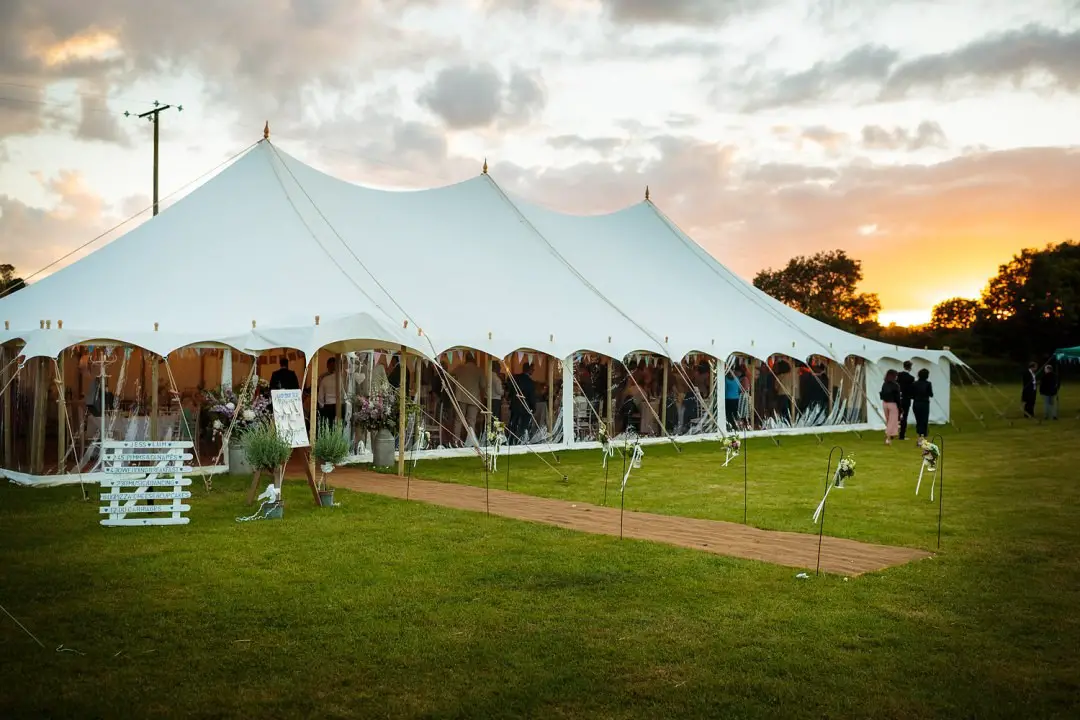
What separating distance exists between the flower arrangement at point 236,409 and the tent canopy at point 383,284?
24.3 inches

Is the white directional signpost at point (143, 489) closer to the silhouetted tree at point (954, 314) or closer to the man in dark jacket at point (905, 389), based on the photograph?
the man in dark jacket at point (905, 389)

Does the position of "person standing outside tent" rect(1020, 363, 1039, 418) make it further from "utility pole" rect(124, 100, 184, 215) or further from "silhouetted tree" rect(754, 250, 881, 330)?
"silhouetted tree" rect(754, 250, 881, 330)

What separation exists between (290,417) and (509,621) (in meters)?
4.81

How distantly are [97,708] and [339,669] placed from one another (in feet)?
3.29

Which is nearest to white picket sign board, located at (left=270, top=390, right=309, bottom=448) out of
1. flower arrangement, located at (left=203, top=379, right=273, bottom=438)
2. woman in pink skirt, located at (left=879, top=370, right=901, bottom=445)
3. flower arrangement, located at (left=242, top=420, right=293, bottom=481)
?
A: flower arrangement, located at (left=242, top=420, right=293, bottom=481)

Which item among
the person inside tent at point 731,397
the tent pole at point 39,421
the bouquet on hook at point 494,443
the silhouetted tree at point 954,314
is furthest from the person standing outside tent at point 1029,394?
the silhouetted tree at point 954,314

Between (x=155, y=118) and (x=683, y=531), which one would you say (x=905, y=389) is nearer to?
(x=683, y=531)

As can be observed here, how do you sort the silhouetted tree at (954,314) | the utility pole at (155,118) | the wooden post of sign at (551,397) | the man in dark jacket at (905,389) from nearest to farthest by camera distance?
the wooden post of sign at (551,397) < the man in dark jacket at (905,389) < the utility pole at (155,118) < the silhouetted tree at (954,314)

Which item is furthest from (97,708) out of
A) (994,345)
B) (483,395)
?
(994,345)

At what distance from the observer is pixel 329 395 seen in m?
13.4

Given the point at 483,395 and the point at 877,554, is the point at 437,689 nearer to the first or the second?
the point at 877,554

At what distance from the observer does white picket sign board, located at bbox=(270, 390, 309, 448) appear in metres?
9.06

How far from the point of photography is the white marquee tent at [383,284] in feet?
38.3

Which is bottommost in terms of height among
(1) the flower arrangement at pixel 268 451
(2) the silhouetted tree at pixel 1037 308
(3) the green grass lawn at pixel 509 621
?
(3) the green grass lawn at pixel 509 621
